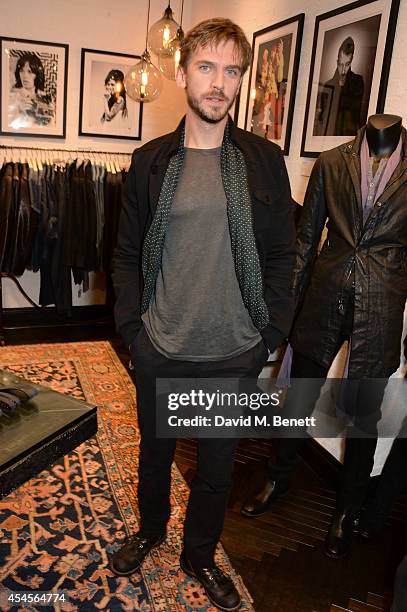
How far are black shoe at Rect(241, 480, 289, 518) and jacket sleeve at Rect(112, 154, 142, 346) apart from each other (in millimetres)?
1076

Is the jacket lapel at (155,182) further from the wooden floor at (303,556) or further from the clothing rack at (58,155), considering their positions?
the clothing rack at (58,155)

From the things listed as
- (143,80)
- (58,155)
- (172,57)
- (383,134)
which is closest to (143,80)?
(143,80)

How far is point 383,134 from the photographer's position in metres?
1.90

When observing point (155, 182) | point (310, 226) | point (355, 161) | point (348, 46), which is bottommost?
point (310, 226)

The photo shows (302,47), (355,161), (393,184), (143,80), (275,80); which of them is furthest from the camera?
(143,80)

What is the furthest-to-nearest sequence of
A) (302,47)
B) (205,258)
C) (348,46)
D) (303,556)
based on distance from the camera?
(302,47) < (348,46) < (303,556) < (205,258)

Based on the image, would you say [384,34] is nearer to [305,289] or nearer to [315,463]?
[305,289]

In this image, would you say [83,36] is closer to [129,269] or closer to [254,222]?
[129,269]

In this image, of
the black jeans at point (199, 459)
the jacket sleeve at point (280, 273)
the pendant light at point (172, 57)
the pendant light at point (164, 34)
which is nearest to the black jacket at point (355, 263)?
the jacket sleeve at point (280, 273)

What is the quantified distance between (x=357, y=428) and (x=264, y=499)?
0.54 meters

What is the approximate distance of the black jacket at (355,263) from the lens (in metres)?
1.87

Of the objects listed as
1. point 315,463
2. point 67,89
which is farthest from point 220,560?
point 67,89

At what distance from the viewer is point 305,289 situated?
221 centimetres

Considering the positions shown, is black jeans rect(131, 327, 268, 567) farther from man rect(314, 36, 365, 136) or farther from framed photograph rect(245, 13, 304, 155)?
framed photograph rect(245, 13, 304, 155)
